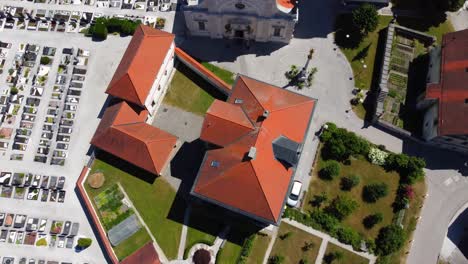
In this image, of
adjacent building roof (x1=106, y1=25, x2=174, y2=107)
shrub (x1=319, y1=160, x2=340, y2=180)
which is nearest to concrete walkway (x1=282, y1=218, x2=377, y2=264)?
shrub (x1=319, y1=160, x2=340, y2=180)

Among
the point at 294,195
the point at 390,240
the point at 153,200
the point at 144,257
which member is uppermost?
the point at 294,195

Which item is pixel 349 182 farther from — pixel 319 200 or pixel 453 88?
pixel 453 88

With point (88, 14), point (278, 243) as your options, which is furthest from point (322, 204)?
point (88, 14)

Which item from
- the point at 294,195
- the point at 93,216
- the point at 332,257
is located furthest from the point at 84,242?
the point at 332,257

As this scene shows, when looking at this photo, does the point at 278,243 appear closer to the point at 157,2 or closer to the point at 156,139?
the point at 156,139

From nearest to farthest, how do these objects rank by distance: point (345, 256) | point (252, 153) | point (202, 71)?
point (252, 153), point (345, 256), point (202, 71)

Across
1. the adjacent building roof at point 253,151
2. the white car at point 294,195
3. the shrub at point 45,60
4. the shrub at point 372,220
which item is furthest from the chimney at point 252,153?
the shrub at point 45,60
